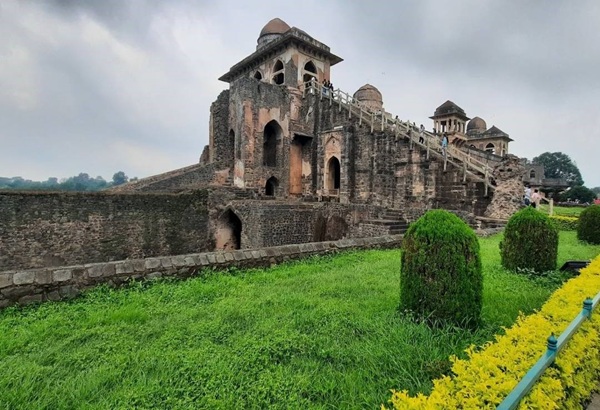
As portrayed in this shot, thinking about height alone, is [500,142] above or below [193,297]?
above

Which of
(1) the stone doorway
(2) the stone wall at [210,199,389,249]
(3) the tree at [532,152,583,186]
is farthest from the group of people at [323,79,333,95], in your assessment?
(3) the tree at [532,152,583,186]

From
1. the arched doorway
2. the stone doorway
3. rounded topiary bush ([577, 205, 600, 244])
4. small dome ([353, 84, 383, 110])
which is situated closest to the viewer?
rounded topiary bush ([577, 205, 600, 244])

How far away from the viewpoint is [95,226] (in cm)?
1207

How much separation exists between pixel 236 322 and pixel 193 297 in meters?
1.27

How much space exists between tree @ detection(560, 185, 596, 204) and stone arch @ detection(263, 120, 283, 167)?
35.8 metres

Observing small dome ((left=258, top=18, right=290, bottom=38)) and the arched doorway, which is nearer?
the arched doorway

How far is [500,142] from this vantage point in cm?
3922

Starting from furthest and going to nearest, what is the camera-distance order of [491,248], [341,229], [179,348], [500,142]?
1. [500,142]
2. [341,229]
3. [491,248]
4. [179,348]

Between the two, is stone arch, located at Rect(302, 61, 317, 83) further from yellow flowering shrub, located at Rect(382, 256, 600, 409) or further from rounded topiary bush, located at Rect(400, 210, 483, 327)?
yellow flowering shrub, located at Rect(382, 256, 600, 409)

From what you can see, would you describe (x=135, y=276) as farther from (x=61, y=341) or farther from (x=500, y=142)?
(x=500, y=142)

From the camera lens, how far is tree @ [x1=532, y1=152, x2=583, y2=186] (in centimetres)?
6619

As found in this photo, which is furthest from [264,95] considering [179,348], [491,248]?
[179,348]

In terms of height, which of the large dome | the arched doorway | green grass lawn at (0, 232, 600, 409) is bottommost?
green grass lawn at (0, 232, 600, 409)

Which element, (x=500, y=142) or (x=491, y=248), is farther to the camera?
(x=500, y=142)
